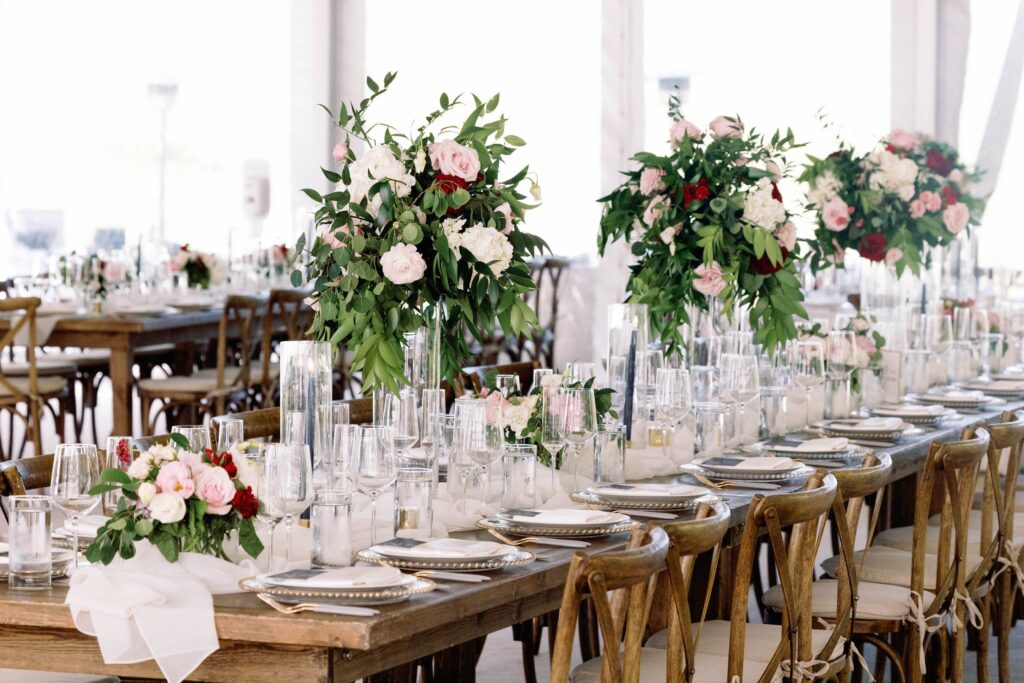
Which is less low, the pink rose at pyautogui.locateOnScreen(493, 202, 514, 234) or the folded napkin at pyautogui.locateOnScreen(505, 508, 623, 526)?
the pink rose at pyautogui.locateOnScreen(493, 202, 514, 234)

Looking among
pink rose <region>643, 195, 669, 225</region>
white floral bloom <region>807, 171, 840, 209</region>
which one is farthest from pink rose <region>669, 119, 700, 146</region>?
white floral bloom <region>807, 171, 840, 209</region>

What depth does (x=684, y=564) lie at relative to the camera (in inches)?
97.5

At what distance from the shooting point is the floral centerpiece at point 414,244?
2.92 meters

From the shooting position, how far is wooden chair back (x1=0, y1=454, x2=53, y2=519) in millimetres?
2617

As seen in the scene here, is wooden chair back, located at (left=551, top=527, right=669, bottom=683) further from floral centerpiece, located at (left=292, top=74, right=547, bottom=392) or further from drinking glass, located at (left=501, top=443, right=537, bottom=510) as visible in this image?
floral centerpiece, located at (left=292, top=74, right=547, bottom=392)

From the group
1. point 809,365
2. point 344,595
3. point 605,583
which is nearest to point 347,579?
point 344,595

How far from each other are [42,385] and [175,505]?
4.66m

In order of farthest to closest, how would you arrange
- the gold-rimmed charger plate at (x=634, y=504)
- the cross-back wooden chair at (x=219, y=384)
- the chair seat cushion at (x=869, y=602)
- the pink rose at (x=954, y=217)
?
the cross-back wooden chair at (x=219, y=384)
the pink rose at (x=954, y=217)
the chair seat cushion at (x=869, y=602)
the gold-rimmed charger plate at (x=634, y=504)

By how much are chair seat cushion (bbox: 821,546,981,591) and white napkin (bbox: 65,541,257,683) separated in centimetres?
190

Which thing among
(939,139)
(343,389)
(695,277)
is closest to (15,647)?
(695,277)

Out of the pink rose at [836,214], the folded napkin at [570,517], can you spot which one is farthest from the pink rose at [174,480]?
the pink rose at [836,214]

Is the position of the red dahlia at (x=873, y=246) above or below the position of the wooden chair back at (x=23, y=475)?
above

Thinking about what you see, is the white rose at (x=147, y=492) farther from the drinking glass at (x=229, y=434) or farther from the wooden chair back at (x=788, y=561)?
the wooden chair back at (x=788, y=561)

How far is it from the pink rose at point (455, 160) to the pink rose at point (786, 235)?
130 cm
